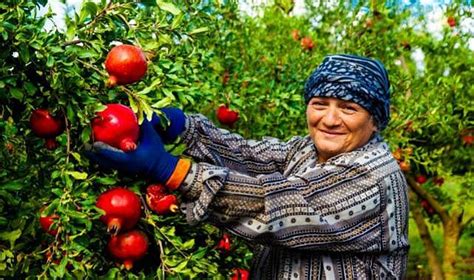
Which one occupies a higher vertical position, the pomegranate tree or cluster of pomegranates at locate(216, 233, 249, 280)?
cluster of pomegranates at locate(216, 233, 249, 280)

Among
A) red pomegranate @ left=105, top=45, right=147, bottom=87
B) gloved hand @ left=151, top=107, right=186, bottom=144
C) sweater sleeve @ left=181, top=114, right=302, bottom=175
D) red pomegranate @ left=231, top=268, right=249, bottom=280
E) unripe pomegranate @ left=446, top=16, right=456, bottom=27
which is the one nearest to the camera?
red pomegranate @ left=105, top=45, right=147, bottom=87

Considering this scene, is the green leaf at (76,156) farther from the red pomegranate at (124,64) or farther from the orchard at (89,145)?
the red pomegranate at (124,64)

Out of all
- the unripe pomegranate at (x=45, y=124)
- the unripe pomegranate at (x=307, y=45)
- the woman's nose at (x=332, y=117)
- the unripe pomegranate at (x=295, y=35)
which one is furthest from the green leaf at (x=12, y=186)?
the unripe pomegranate at (x=295, y=35)

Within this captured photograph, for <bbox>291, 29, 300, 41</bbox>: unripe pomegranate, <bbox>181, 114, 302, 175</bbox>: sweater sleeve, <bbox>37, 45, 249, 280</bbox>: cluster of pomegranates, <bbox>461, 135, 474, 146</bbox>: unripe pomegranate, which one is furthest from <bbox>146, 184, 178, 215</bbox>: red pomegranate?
<bbox>461, 135, 474, 146</bbox>: unripe pomegranate

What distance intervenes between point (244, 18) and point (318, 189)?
3.00 metres

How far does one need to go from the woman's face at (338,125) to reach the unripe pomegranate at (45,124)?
801mm

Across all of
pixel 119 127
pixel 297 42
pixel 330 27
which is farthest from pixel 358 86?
pixel 330 27

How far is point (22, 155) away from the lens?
224 centimetres

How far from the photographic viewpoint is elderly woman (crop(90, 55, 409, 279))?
1.93 meters

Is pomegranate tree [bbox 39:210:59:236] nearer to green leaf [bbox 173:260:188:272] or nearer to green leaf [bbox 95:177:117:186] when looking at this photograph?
green leaf [bbox 95:177:117:186]

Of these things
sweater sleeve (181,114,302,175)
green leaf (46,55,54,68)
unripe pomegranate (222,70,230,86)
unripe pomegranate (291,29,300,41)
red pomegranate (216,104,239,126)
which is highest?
unripe pomegranate (291,29,300,41)

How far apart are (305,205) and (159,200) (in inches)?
15.3

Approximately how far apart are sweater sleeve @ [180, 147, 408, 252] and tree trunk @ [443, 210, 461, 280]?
14.5 ft

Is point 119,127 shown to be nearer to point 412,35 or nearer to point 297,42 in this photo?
point 297,42
